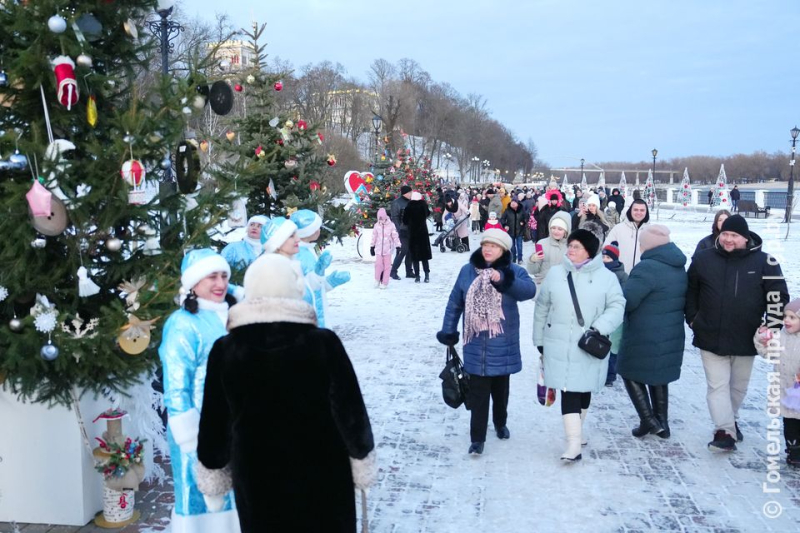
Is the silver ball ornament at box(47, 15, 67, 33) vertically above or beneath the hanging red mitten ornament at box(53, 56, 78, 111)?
above

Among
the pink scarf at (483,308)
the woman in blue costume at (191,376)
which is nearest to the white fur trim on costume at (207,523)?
the woman in blue costume at (191,376)

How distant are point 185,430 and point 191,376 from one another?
0.27 metres

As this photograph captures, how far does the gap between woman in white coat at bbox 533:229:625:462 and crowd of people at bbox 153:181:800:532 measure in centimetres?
1

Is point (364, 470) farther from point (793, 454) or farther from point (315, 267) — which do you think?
point (793, 454)

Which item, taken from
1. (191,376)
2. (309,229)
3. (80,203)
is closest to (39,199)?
(80,203)

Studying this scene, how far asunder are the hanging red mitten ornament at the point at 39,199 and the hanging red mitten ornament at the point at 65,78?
521mm

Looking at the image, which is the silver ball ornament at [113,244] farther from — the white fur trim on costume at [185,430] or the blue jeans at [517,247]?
the blue jeans at [517,247]

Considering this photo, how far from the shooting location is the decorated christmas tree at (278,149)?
9023 millimetres

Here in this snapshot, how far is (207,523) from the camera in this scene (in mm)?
3408

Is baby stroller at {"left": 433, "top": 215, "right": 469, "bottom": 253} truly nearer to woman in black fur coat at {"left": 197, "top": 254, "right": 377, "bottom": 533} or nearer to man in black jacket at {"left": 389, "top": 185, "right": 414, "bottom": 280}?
man in black jacket at {"left": 389, "top": 185, "right": 414, "bottom": 280}

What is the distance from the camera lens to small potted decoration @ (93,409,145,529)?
4148 millimetres

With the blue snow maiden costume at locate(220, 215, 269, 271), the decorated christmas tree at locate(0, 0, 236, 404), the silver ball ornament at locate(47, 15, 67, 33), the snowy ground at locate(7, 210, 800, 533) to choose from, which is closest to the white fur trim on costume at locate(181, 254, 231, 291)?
the decorated christmas tree at locate(0, 0, 236, 404)

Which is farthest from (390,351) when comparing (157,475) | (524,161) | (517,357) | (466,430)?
(524,161)

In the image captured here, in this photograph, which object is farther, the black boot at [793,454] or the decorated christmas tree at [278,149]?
the decorated christmas tree at [278,149]
